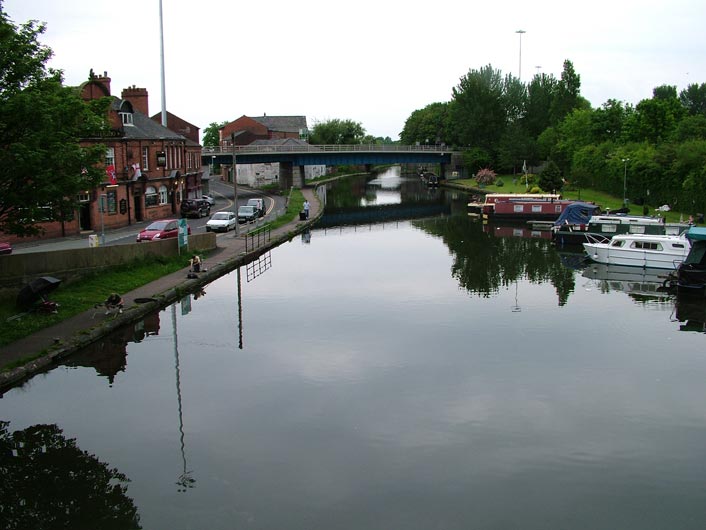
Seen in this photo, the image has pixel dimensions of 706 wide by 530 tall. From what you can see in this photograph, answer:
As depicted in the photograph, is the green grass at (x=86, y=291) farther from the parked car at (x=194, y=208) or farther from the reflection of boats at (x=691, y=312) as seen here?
the reflection of boats at (x=691, y=312)

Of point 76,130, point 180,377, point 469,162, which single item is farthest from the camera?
point 469,162

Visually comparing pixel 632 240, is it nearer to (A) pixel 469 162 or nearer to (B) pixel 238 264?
(B) pixel 238 264

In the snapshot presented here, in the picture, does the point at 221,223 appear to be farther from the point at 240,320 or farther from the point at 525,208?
the point at 525,208

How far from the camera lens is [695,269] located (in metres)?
35.0

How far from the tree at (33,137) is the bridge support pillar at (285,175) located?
241ft

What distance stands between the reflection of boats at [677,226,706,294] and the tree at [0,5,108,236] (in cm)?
2728

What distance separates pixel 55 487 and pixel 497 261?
3302cm

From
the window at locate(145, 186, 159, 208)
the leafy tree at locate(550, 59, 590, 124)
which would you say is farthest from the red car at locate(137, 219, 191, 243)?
the leafy tree at locate(550, 59, 590, 124)

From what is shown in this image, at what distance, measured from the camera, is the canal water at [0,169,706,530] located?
14.7 m

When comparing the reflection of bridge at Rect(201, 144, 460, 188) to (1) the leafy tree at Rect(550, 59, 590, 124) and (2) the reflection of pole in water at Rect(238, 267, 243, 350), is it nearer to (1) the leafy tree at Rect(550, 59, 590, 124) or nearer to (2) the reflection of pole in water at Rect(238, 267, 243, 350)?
(1) the leafy tree at Rect(550, 59, 590, 124)

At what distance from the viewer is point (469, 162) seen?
116m

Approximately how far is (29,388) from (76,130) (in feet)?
36.5

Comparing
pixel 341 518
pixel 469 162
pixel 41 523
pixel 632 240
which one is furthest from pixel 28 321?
pixel 469 162

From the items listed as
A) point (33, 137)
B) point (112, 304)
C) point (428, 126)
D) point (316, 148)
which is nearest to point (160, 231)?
point (112, 304)
